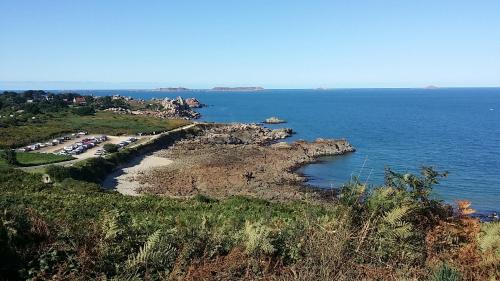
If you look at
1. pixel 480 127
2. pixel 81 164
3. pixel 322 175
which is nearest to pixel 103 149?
pixel 81 164

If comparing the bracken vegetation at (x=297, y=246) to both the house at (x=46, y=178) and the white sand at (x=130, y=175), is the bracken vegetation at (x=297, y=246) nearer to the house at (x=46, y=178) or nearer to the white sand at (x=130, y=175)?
the house at (x=46, y=178)

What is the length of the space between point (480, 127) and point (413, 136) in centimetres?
2513

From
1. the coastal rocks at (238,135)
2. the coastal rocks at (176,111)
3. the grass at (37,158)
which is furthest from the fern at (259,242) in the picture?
the coastal rocks at (176,111)

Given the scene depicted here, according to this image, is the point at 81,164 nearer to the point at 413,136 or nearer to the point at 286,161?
the point at 286,161

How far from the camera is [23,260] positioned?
7.09 metres

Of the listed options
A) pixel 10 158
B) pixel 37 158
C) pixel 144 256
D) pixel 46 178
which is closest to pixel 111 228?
pixel 144 256

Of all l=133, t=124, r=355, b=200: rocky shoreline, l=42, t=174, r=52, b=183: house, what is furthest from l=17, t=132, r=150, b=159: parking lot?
l=42, t=174, r=52, b=183: house

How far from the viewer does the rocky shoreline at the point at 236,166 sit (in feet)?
142

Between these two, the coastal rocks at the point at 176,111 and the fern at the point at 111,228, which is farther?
the coastal rocks at the point at 176,111

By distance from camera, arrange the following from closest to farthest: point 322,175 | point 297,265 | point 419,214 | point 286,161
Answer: point 297,265 → point 419,214 → point 322,175 → point 286,161

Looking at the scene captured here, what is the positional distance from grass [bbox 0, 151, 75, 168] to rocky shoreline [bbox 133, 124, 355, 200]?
9.54m

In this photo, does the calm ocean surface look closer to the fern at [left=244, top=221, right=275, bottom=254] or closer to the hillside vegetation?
the fern at [left=244, top=221, right=275, bottom=254]

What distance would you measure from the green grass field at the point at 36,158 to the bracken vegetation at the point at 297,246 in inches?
1701

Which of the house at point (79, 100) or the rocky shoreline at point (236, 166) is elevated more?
the house at point (79, 100)
